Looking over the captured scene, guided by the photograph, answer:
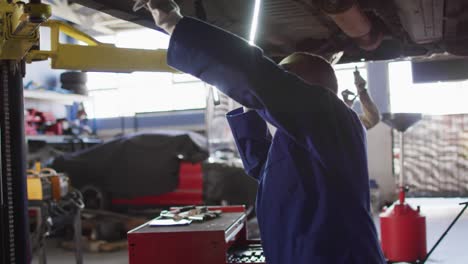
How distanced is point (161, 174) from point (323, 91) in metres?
4.94

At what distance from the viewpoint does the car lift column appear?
2029mm

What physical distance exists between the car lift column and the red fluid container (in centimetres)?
310

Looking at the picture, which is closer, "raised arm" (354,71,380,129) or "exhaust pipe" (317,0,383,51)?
"exhaust pipe" (317,0,383,51)

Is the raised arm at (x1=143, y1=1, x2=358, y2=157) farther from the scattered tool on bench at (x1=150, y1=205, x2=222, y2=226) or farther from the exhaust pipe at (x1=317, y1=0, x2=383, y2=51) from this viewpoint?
the scattered tool on bench at (x1=150, y1=205, x2=222, y2=226)

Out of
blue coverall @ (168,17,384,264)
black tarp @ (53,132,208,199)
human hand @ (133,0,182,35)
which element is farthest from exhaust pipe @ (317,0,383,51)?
black tarp @ (53,132,208,199)

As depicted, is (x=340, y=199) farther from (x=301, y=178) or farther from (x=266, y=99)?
(x=266, y=99)

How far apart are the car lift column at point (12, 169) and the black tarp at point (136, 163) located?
3854 mm

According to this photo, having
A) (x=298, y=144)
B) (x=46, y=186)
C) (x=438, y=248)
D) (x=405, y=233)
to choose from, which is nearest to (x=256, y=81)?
(x=298, y=144)

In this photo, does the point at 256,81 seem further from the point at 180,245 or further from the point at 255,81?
the point at 180,245

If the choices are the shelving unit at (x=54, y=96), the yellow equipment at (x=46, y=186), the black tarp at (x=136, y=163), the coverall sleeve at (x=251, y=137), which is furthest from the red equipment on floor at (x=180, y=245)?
the shelving unit at (x=54, y=96)

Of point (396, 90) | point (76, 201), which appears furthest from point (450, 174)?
point (76, 201)

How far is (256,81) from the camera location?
1087 mm

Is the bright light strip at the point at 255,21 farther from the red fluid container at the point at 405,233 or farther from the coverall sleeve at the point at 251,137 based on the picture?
the red fluid container at the point at 405,233

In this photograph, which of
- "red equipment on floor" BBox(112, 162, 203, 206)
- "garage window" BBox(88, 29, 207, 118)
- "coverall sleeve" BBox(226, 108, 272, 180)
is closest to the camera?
"coverall sleeve" BBox(226, 108, 272, 180)
